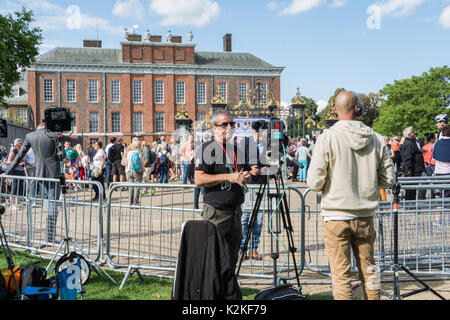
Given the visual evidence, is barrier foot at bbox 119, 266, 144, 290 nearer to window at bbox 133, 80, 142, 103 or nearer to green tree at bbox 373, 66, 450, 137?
window at bbox 133, 80, 142, 103

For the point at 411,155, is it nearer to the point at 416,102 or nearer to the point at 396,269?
the point at 396,269

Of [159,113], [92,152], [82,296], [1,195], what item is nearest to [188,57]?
[159,113]

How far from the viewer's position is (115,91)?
49.9 metres

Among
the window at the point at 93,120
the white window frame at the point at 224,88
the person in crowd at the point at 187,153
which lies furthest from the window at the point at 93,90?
the person in crowd at the point at 187,153

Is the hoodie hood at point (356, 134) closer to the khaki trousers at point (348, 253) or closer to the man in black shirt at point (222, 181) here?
the khaki trousers at point (348, 253)

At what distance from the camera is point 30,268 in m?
4.37

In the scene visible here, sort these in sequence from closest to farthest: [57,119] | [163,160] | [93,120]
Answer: [57,119] < [163,160] < [93,120]

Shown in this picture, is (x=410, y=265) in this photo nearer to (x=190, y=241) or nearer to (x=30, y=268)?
(x=190, y=241)

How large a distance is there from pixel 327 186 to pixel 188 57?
49446 mm

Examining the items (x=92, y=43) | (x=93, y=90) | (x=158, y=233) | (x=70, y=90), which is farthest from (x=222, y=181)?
(x=92, y=43)

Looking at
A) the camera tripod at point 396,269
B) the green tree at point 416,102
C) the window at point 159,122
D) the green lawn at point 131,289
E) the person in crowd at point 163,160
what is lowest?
the green lawn at point 131,289

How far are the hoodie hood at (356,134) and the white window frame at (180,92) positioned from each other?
48.0 meters

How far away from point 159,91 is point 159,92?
0.12 metres

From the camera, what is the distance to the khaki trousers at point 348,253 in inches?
140
